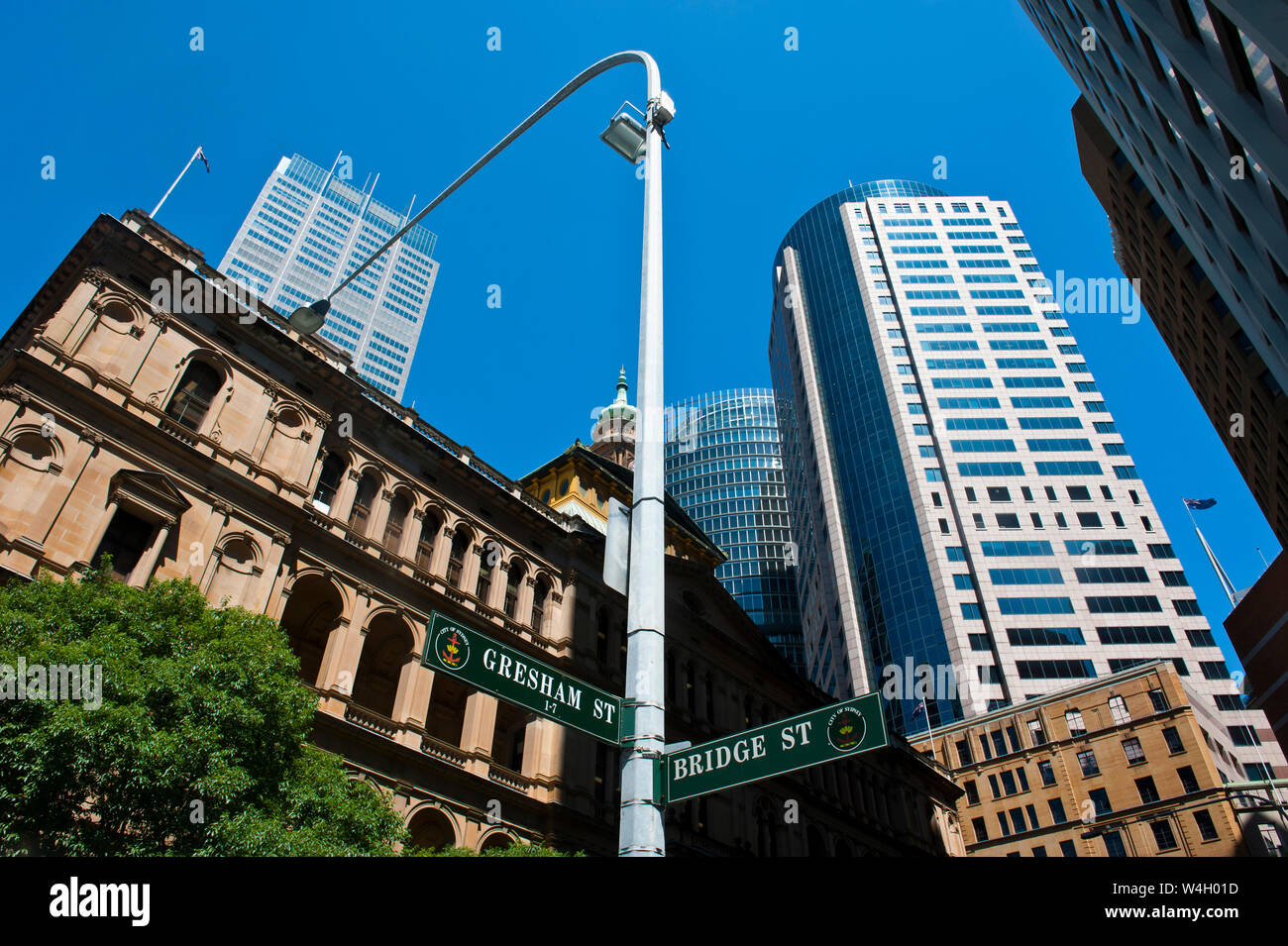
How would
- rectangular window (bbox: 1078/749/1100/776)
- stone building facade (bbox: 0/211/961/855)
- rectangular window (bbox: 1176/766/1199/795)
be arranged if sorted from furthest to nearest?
rectangular window (bbox: 1078/749/1100/776) < rectangular window (bbox: 1176/766/1199/795) < stone building facade (bbox: 0/211/961/855)

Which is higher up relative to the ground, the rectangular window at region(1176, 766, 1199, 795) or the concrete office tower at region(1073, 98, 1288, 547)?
the concrete office tower at region(1073, 98, 1288, 547)

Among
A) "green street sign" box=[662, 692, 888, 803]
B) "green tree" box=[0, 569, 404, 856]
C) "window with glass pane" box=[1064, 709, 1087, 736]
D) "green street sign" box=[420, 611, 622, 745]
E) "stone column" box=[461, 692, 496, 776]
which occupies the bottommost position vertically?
"green street sign" box=[662, 692, 888, 803]

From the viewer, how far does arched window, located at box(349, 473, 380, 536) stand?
28172 mm

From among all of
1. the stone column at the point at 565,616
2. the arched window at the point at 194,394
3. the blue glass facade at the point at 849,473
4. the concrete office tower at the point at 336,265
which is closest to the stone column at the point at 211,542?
the arched window at the point at 194,394

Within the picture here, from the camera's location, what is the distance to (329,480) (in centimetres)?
2838

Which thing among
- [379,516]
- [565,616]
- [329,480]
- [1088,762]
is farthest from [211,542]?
[1088,762]

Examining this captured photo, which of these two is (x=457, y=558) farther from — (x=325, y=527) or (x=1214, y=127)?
Answer: (x=1214, y=127)

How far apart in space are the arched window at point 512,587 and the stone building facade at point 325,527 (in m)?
0.09

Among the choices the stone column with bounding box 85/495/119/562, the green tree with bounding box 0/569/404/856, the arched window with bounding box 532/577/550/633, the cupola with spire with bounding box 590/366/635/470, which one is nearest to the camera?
the green tree with bounding box 0/569/404/856

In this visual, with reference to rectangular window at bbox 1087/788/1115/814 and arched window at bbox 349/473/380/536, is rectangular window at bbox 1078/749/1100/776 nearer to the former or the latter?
rectangular window at bbox 1087/788/1115/814

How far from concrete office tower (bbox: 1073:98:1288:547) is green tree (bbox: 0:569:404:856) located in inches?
1730

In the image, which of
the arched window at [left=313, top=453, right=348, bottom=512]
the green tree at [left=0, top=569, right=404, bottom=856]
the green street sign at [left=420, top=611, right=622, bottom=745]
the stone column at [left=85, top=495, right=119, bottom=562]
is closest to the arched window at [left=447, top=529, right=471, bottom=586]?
the arched window at [left=313, top=453, right=348, bottom=512]

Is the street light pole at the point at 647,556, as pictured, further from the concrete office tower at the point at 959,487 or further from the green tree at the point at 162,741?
the concrete office tower at the point at 959,487
